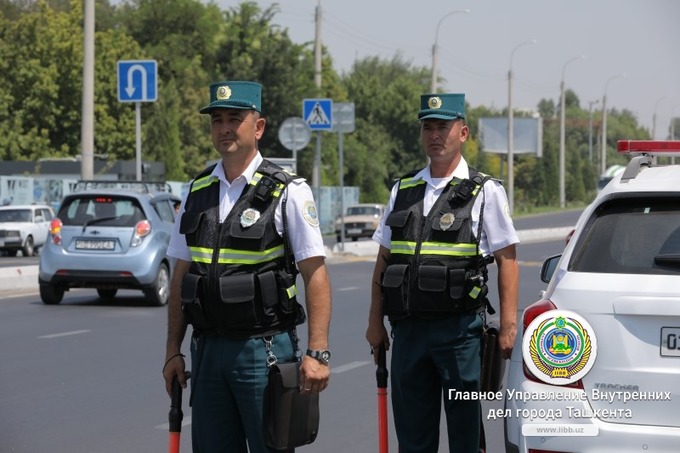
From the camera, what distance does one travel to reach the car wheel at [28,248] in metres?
36.1

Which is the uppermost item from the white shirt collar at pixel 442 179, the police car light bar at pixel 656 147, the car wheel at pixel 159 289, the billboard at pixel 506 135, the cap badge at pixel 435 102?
the billboard at pixel 506 135

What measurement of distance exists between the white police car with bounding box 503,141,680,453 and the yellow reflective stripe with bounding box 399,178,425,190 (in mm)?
1218

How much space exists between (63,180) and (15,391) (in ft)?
121

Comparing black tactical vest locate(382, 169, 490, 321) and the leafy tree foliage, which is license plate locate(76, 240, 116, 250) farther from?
the leafy tree foliage

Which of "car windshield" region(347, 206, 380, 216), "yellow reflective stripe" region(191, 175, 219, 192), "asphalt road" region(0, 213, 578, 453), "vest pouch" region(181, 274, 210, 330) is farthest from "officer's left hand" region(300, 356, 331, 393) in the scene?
"car windshield" region(347, 206, 380, 216)

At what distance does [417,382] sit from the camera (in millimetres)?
5879

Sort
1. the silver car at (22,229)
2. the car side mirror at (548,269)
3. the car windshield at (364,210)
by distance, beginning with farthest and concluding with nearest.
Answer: the car windshield at (364,210) → the silver car at (22,229) → the car side mirror at (548,269)

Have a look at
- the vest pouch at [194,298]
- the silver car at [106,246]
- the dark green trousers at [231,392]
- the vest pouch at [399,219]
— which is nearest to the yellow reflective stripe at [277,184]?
the vest pouch at [194,298]

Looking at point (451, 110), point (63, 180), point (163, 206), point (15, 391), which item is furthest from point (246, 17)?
point (451, 110)

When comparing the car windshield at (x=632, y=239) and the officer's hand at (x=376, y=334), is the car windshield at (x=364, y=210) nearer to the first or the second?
the officer's hand at (x=376, y=334)

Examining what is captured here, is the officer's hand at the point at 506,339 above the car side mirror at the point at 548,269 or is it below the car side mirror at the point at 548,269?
below

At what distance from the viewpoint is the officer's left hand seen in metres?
4.97

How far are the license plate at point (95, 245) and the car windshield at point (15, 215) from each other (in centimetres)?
1935

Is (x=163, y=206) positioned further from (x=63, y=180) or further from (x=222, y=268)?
(x=63, y=180)
